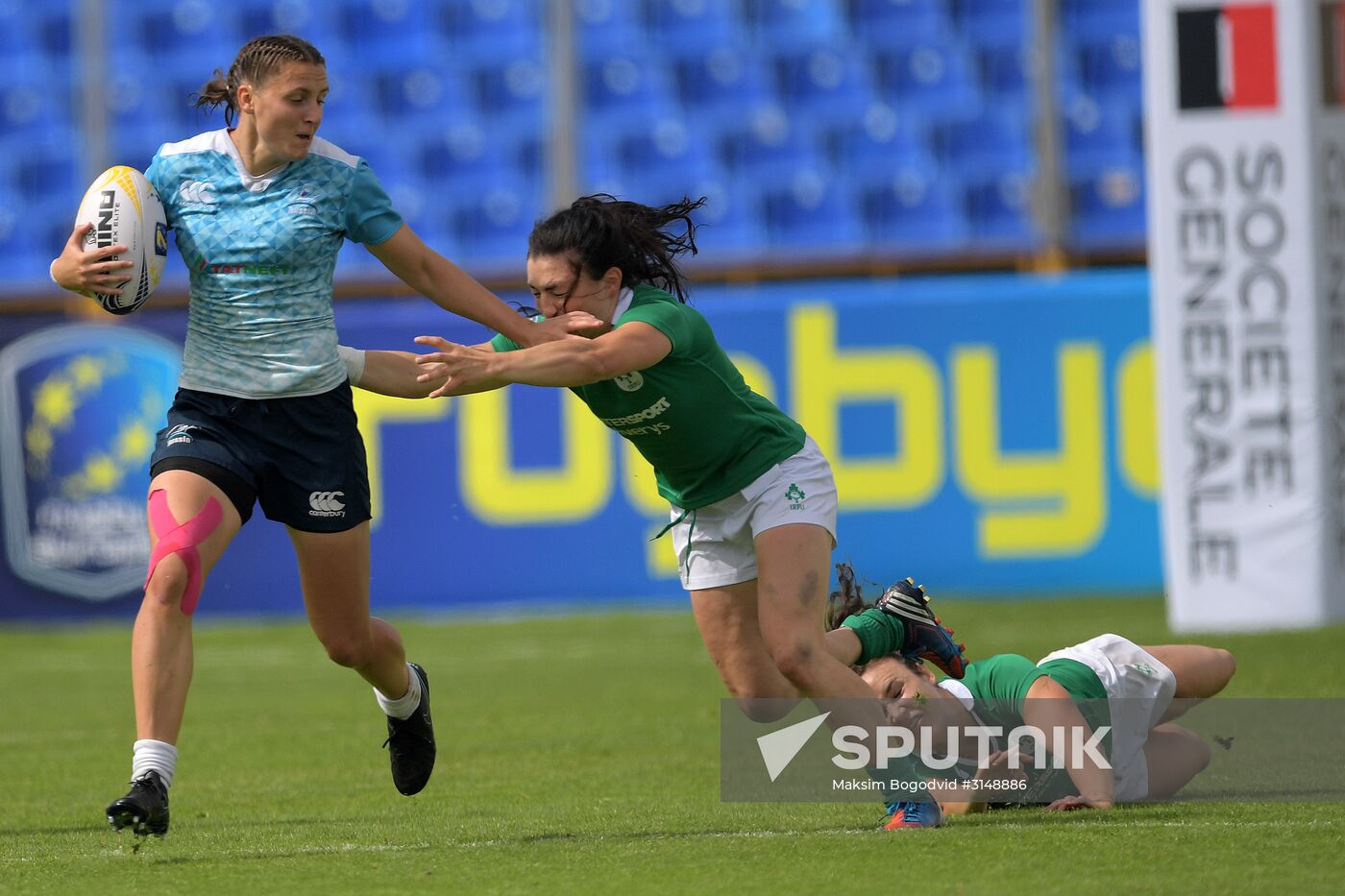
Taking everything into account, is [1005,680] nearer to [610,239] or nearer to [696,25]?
[610,239]

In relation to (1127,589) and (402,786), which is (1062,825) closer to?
(402,786)

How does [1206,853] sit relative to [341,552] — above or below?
below

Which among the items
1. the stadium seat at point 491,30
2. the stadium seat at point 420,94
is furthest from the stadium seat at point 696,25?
the stadium seat at point 420,94

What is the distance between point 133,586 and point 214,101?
7.85 m

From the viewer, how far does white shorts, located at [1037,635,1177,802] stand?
17.1 feet

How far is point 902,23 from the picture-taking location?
15781 mm

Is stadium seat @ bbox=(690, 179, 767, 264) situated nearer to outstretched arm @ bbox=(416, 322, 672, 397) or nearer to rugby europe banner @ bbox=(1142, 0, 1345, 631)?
rugby europe banner @ bbox=(1142, 0, 1345, 631)

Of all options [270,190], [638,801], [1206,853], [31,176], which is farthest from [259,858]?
[31,176]

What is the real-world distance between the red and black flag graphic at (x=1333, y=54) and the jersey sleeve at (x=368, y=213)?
686cm

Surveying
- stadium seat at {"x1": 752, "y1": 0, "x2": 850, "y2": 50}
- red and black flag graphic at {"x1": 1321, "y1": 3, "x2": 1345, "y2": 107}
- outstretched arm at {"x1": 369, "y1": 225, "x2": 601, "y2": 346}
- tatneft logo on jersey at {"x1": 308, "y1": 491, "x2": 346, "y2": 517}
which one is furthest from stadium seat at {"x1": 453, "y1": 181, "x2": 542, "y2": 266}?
tatneft logo on jersey at {"x1": 308, "y1": 491, "x2": 346, "y2": 517}

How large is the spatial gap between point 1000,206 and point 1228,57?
180 inches

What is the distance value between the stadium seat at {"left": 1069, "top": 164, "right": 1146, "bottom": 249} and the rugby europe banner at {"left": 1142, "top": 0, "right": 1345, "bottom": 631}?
3581 millimetres

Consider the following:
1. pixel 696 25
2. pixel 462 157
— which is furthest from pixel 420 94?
pixel 696 25

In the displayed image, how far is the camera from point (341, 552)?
517 cm
